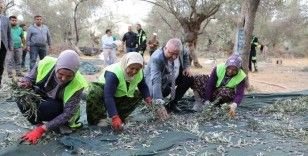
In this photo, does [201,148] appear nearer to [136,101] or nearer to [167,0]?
[136,101]

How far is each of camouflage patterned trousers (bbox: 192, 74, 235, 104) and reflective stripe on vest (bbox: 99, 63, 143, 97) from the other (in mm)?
1351

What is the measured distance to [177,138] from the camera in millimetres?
4207

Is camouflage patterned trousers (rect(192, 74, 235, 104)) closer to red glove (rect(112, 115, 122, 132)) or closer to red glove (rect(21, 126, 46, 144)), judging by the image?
red glove (rect(112, 115, 122, 132))

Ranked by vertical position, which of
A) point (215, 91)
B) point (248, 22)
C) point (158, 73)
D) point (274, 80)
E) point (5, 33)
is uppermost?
point (248, 22)

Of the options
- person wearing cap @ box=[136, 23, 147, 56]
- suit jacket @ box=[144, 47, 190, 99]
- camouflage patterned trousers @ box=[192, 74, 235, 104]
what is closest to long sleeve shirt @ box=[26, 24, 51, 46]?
person wearing cap @ box=[136, 23, 147, 56]

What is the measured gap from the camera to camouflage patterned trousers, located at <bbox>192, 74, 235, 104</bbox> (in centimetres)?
552

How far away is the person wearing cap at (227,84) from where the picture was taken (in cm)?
529

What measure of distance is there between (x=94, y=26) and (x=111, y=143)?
34.7 m

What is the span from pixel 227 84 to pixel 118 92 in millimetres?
1618

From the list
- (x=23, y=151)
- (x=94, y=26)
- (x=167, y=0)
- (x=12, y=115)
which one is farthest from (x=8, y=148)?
(x=94, y=26)

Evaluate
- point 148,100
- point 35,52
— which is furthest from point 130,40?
point 148,100

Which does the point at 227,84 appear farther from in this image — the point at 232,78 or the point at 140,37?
the point at 140,37

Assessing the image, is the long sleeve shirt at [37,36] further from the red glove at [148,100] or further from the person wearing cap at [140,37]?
the red glove at [148,100]

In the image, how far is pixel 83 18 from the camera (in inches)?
1277
